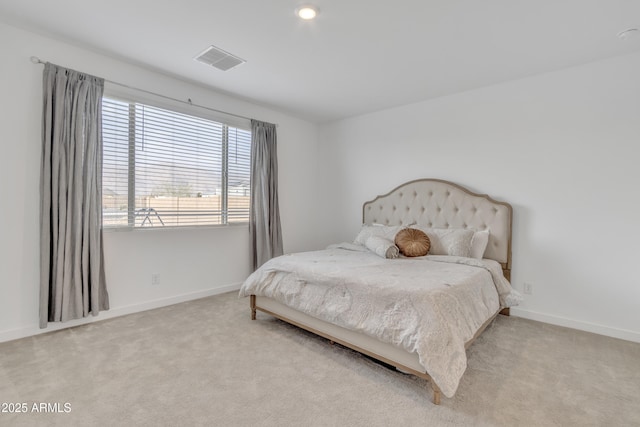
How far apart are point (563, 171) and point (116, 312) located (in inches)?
180

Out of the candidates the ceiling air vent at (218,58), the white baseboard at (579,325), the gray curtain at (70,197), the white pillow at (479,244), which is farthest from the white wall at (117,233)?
the white baseboard at (579,325)

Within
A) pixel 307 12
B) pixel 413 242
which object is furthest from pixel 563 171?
pixel 307 12

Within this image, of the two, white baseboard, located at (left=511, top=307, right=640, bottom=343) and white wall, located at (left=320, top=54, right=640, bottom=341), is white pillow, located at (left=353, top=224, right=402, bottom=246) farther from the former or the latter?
white baseboard, located at (left=511, top=307, right=640, bottom=343)

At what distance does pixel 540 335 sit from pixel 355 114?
346cm

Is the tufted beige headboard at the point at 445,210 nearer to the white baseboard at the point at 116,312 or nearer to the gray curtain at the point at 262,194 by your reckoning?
the gray curtain at the point at 262,194

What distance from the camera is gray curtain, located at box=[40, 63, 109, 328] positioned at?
8.27ft

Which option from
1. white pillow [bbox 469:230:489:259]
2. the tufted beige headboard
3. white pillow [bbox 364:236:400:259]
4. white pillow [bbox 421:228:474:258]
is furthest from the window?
white pillow [bbox 469:230:489:259]

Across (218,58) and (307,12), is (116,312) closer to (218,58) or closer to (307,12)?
(218,58)

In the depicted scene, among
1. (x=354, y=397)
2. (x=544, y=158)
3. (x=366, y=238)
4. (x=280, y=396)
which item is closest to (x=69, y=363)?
(x=280, y=396)

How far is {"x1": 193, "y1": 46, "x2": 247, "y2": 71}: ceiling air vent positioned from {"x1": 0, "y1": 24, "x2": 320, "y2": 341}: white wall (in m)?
0.72

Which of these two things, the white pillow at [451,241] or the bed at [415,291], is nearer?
the bed at [415,291]

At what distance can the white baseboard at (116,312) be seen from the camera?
8.10ft

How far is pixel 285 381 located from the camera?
193 cm

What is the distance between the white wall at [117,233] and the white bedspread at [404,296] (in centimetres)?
110
